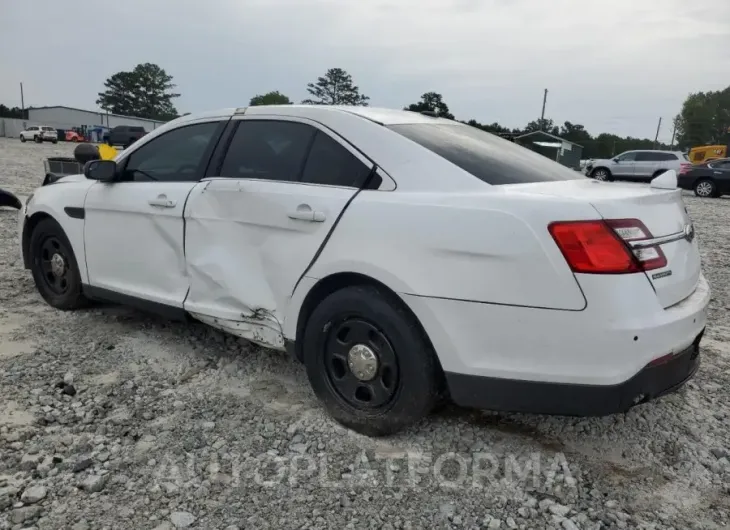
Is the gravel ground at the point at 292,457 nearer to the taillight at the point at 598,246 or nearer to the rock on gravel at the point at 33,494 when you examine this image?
the rock on gravel at the point at 33,494

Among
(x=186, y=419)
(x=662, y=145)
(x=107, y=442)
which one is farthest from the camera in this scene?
(x=662, y=145)

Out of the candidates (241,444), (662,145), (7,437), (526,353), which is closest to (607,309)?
(526,353)

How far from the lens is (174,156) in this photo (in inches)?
148

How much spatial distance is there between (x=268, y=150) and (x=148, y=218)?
93 cm

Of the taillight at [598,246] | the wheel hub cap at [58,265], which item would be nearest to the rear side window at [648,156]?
the wheel hub cap at [58,265]

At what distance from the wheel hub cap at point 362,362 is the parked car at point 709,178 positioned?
18932 mm

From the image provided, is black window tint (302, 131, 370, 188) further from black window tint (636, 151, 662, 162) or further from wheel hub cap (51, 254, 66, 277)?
black window tint (636, 151, 662, 162)

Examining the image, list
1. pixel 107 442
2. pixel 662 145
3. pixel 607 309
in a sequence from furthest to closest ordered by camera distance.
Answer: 1. pixel 662 145
2. pixel 107 442
3. pixel 607 309

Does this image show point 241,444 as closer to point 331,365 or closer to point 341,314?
point 331,365

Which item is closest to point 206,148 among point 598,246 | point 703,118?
point 598,246

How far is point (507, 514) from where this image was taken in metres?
2.29

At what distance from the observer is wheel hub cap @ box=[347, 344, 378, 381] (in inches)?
106

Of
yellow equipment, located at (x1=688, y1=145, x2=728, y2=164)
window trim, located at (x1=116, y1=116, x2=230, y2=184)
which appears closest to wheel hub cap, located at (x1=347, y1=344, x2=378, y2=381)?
window trim, located at (x1=116, y1=116, x2=230, y2=184)

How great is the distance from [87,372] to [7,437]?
75cm
